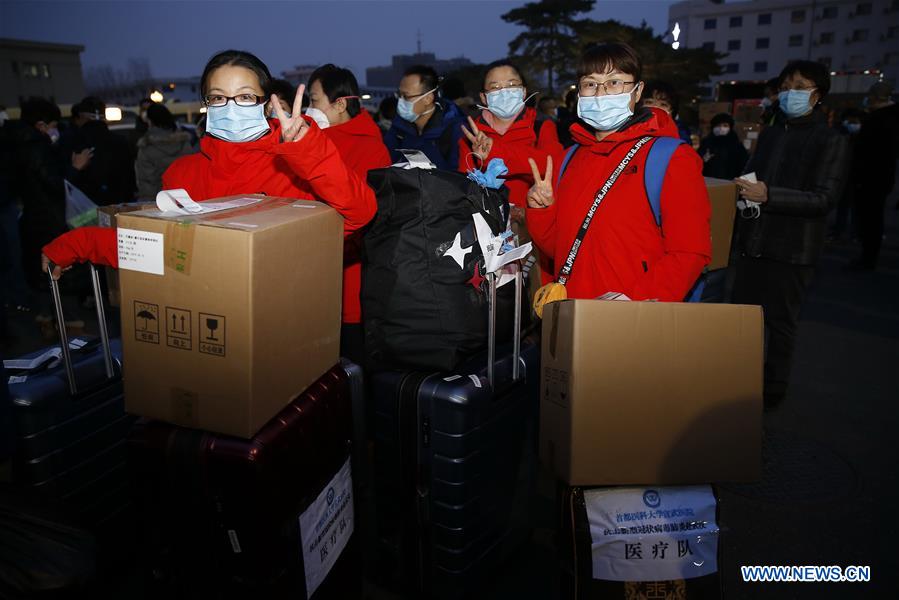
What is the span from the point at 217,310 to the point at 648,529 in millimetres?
1451

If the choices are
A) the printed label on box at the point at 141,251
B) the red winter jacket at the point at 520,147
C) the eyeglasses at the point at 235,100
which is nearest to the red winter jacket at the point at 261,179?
the eyeglasses at the point at 235,100

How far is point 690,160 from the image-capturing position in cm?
215

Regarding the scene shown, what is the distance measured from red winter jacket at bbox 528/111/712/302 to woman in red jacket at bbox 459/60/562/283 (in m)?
1.18

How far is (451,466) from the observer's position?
7.31 ft

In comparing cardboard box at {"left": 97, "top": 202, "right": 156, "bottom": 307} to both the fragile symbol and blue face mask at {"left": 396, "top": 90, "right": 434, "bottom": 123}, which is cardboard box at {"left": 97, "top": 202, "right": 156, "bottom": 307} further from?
blue face mask at {"left": 396, "top": 90, "right": 434, "bottom": 123}

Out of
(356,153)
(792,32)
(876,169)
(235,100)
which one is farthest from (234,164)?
(792,32)

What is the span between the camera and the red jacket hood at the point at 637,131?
7.37ft

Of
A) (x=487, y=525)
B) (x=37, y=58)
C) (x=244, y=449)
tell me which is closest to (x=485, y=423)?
(x=487, y=525)

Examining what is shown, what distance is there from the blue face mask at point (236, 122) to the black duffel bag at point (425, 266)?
0.45m

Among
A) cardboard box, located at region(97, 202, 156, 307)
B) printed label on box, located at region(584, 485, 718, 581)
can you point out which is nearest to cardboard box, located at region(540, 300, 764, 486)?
printed label on box, located at region(584, 485, 718, 581)

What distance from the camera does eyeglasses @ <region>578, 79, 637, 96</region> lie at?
7.61ft

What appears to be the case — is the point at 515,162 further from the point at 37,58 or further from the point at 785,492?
the point at 37,58

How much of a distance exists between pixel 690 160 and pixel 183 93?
10087 cm

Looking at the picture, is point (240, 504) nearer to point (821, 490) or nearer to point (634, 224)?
point (634, 224)
